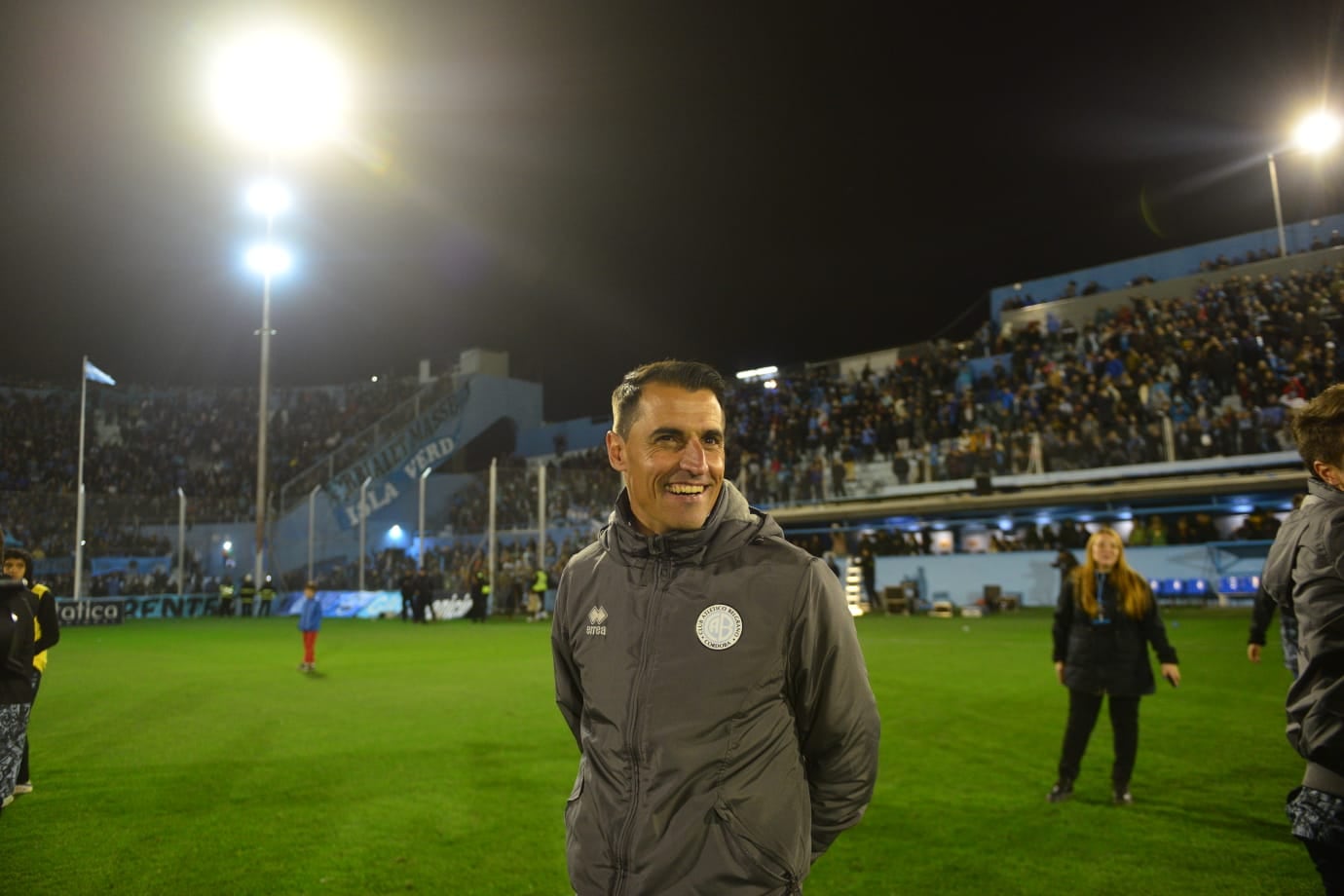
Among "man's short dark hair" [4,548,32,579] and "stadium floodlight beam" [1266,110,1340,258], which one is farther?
"stadium floodlight beam" [1266,110,1340,258]

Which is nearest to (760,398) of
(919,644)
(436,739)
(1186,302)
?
(1186,302)

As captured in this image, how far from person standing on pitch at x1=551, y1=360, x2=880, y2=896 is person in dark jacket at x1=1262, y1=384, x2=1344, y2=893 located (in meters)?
1.42

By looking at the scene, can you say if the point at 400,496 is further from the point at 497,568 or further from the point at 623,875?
the point at 623,875

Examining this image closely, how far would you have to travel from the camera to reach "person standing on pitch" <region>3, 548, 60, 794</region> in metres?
6.59

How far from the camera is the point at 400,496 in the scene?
3291 centimetres

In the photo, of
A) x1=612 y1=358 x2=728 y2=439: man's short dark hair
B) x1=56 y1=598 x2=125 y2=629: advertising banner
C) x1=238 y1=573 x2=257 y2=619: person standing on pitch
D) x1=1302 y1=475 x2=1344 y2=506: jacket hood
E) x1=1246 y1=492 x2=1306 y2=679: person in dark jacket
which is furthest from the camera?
x1=238 y1=573 x2=257 y2=619: person standing on pitch

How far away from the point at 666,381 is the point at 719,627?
0.67 m

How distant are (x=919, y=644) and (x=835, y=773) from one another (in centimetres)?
1550

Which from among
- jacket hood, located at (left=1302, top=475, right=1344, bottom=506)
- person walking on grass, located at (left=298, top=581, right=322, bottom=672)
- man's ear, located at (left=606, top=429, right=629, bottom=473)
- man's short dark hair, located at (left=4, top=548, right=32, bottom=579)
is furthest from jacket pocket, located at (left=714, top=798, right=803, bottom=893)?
person walking on grass, located at (left=298, top=581, right=322, bottom=672)

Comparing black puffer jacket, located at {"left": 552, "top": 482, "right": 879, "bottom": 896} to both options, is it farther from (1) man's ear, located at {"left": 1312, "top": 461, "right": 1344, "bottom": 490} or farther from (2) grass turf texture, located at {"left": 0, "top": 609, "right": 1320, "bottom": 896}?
(2) grass turf texture, located at {"left": 0, "top": 609, "right": 1320, "bottom": 896}

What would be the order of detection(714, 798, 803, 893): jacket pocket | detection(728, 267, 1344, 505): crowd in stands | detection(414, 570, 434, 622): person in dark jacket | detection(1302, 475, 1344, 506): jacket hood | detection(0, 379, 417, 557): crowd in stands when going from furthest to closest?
detection(0, 379, 417, 557): crowd in stands < detection(414, 570, 434, 622): person in dark jacket < detection(728, 267, 1344, 505): crowd in stands < detection(1302, 475, 1344, 506): jacket hood < detection(714, 798, 803, 893): jacket pocket

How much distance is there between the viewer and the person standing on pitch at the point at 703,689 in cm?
210

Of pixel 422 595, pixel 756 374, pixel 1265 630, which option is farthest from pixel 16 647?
pixel 756 374

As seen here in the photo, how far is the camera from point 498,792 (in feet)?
22.2
